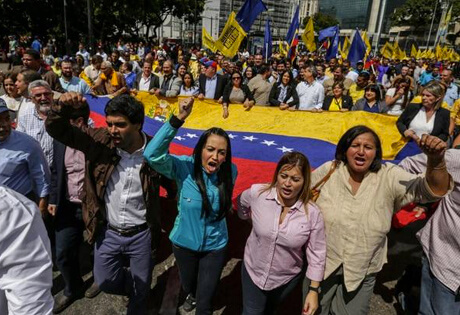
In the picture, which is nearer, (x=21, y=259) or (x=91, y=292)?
(x=21, y=259)

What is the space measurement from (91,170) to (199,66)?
11068mm

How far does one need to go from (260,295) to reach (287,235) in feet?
1.77

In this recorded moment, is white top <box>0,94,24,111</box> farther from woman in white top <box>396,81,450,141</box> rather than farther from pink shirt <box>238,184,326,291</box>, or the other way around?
woman in white top <box>396,81,450,141</box>

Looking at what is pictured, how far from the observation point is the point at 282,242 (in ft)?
7.51

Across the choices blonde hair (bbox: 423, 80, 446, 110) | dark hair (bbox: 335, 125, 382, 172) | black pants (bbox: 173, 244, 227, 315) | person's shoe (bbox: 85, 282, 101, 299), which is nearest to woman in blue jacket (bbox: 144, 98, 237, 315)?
black pants (bbox: 173, 244, 227, 315)

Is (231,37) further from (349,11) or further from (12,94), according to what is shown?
(349,11)

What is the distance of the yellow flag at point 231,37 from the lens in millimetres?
8555

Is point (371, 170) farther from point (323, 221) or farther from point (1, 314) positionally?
point (1, 314)

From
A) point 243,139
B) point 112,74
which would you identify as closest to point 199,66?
point 112,74

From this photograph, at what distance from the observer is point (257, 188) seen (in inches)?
99.3

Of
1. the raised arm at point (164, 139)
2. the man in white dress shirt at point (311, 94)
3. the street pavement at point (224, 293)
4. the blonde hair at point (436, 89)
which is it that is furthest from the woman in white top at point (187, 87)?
the raised arm at point (164, 139)

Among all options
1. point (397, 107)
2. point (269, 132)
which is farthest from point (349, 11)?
point (269, 132)

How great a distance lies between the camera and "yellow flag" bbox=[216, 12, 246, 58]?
337 inches

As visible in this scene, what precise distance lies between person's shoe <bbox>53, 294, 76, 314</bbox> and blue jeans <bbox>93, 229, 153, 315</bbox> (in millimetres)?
722
